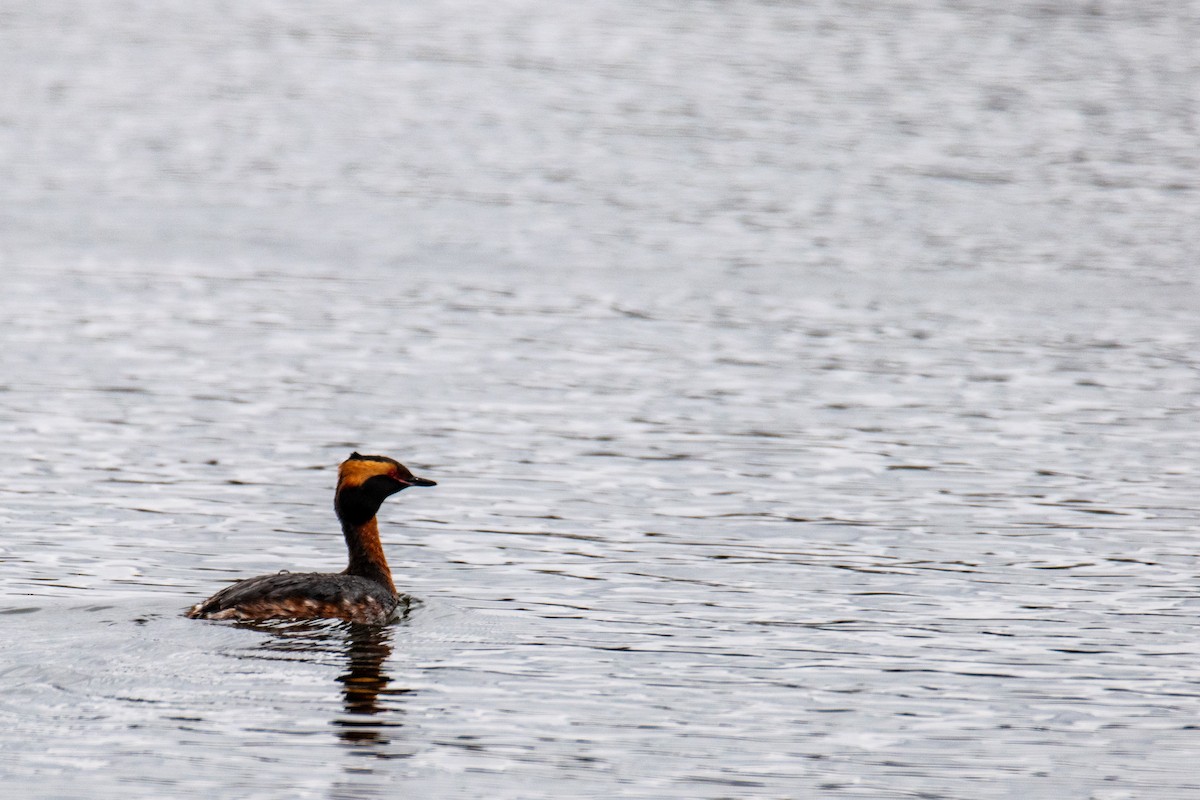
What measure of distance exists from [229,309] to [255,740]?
15262 millimetres

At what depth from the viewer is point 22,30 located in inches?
2105

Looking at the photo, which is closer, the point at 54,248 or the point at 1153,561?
the point at 1153,561

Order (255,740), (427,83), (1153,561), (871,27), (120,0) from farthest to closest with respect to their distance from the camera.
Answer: (120,0)
(871,27)
(427,83)
(1153,561)
(255,740)

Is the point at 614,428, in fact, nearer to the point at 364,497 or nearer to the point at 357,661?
the point at 364,497

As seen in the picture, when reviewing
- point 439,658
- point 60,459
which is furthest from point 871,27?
point 439,658

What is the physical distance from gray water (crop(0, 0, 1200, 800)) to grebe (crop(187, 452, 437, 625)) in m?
0.23

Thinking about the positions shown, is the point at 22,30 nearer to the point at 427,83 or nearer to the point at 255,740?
the point at 427,83

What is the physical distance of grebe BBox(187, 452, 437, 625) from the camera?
13.8m

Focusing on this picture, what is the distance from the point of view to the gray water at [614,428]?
11828 mm

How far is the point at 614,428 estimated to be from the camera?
67.6 ft

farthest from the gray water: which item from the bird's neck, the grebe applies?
the bird's neck

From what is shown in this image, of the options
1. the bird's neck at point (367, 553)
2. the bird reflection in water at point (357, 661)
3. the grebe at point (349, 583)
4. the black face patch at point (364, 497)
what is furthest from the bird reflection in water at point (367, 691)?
the black face patch at point (364, 497)

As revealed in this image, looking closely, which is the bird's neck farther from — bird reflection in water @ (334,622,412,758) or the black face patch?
Answer: bird reflection in water @ (334,622,412,758)

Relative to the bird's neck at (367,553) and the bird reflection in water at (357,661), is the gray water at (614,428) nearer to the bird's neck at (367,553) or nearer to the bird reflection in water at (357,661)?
the bird reflection in water at (357,661)
